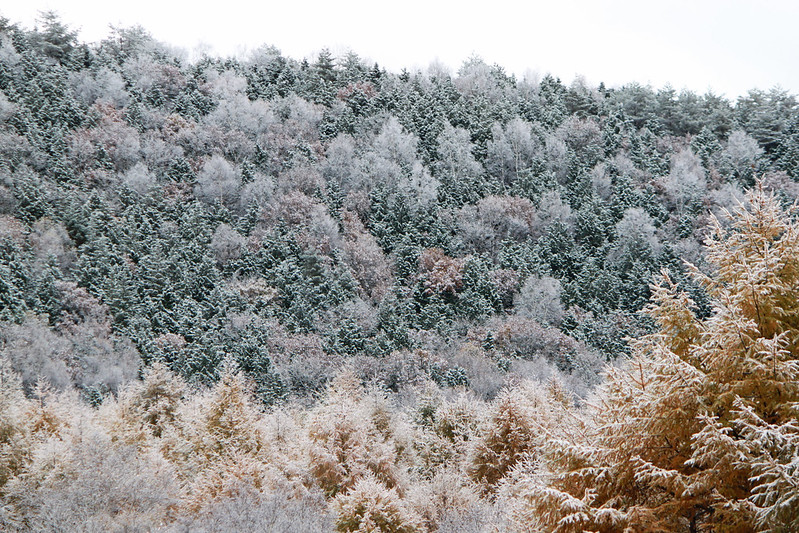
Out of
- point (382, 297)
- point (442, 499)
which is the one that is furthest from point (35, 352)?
point (442, 499)

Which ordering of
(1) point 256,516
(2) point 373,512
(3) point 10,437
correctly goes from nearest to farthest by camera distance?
(1) point 256,516 → (2) point 373,512 → (3) point 10,437

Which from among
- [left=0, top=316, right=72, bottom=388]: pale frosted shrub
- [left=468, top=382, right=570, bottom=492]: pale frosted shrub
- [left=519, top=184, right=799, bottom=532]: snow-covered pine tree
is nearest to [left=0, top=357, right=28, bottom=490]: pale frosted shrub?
[left=0, top=316, right=72, bottom=388]: pale frosted shrub

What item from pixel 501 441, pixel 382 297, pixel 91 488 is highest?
pixel 382 297

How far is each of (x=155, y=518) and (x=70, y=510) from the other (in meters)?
A: 1.87

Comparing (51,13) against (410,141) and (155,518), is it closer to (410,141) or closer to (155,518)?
(410,141)

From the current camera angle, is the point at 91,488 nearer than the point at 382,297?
Yes

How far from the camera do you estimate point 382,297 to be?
4862 centimetres

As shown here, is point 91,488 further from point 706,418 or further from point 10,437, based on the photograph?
point 706,418

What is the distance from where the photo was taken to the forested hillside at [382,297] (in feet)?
21.3

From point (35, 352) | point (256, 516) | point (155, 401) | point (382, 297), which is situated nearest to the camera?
point (256, 516)

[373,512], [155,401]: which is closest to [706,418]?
[373,512]

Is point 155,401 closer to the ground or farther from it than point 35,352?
closer to the ground

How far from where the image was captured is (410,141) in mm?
63750

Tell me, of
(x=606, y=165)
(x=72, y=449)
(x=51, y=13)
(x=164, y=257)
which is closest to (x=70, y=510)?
(x=72, y=449)
